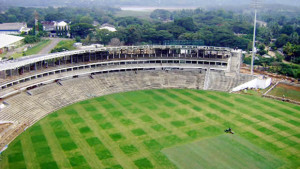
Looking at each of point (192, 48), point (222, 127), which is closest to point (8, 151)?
point (222, 127)

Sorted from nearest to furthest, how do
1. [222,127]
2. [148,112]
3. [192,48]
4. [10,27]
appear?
[222,127], [148,112], [192,48], [10,27]

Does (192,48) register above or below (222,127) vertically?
above

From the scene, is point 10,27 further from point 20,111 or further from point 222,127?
point 222,127

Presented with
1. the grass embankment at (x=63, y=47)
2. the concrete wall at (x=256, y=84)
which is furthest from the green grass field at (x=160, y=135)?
the grass embankment at (x=63, y=47)

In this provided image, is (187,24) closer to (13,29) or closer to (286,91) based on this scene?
(286,91)

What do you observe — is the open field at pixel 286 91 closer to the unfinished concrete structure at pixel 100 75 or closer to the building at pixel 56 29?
the unfinished concrete structure at pixel 100 75
